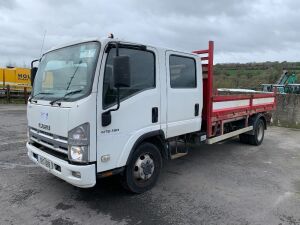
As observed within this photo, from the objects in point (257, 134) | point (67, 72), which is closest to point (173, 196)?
point (67, 72)

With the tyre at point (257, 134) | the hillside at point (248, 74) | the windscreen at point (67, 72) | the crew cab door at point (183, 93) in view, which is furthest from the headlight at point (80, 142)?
the hillside at point (248, 74)

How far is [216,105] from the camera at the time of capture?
595 centimetres

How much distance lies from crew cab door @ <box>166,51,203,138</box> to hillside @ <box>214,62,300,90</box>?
50.0 feet

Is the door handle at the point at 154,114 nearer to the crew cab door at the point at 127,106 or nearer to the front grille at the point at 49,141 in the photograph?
the crew cab door at the point at 127,106

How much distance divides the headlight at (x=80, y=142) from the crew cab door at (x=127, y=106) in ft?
0.57

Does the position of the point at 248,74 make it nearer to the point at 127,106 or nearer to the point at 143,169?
the point at 143,169

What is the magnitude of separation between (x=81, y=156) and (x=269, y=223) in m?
2.56

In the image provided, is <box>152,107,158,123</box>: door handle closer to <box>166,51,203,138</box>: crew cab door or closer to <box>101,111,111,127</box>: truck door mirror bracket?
<box>166,51,203,138</box>: crew cab door

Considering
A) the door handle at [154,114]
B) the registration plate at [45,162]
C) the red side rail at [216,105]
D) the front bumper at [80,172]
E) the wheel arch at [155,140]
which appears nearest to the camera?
the front bumper at [80,172]

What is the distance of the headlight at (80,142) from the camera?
3572mm

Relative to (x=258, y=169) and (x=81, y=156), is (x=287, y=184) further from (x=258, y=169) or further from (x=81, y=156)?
(x=81, y=156)

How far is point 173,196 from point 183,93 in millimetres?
1739

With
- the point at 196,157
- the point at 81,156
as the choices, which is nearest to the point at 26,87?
the point at 196,157

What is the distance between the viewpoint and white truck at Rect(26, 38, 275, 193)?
362 cm
